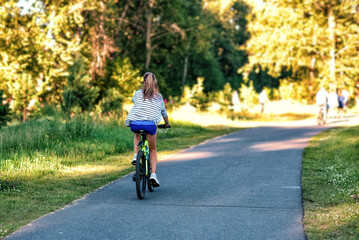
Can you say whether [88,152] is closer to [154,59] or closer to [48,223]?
[48,223]

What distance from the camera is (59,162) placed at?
1146cm

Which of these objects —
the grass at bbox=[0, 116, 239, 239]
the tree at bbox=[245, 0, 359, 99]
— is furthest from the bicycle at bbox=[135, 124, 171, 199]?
the tree at bbox=[245, 0, 359, 99]

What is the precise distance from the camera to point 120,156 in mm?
13594

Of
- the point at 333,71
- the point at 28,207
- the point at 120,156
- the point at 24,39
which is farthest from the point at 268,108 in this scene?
the point at 28,207

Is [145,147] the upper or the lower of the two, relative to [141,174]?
upper

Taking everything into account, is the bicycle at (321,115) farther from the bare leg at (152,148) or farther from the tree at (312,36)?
the bare leg at (152,148)

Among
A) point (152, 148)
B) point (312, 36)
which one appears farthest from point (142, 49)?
point (152, 148)

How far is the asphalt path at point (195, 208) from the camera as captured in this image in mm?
6020

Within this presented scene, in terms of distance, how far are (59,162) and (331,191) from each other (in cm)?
597

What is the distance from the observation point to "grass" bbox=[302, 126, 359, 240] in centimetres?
610

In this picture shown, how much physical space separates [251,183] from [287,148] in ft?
20.9

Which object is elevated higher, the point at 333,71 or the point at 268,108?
the point at 333,71

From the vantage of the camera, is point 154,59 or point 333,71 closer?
point 333,71

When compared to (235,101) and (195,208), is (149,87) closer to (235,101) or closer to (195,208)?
(195,208)
